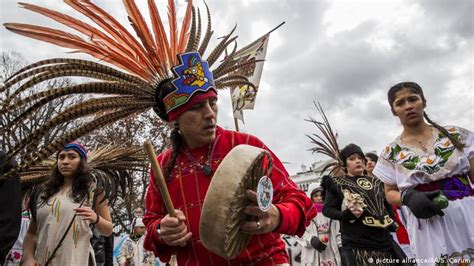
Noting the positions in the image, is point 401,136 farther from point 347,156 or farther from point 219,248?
point 219,248

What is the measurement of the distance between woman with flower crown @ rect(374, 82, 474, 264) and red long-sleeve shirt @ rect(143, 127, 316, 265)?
4.76 feet

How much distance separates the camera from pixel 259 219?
5.73 ft

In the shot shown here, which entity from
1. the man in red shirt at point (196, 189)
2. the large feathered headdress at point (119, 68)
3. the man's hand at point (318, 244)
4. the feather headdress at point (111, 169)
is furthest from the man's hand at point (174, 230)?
the man's hand at point (318, 244)

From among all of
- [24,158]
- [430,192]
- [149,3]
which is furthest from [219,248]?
[430,192]

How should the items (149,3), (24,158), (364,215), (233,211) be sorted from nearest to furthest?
(233,211) → (24,158) → (149,3) → (364,215)

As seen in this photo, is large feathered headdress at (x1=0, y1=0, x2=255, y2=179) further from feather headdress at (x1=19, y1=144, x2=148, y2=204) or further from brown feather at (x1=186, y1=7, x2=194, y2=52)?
feather headdress at (x1=19, y1=144, x2=148, y2=204)

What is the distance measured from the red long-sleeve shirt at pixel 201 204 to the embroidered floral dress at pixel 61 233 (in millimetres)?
1627

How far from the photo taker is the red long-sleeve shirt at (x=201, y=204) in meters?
Answer: 2.02

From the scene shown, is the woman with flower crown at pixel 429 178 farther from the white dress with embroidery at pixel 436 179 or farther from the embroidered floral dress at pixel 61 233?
the embroidered floral dress at pixel 61 233

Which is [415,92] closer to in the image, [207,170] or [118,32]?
[207,170]

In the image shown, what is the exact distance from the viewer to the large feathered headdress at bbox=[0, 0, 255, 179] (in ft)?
6.72

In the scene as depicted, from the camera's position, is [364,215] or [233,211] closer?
[233,211]

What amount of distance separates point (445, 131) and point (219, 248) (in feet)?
8.24

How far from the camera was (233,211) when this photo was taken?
162 centimetres
